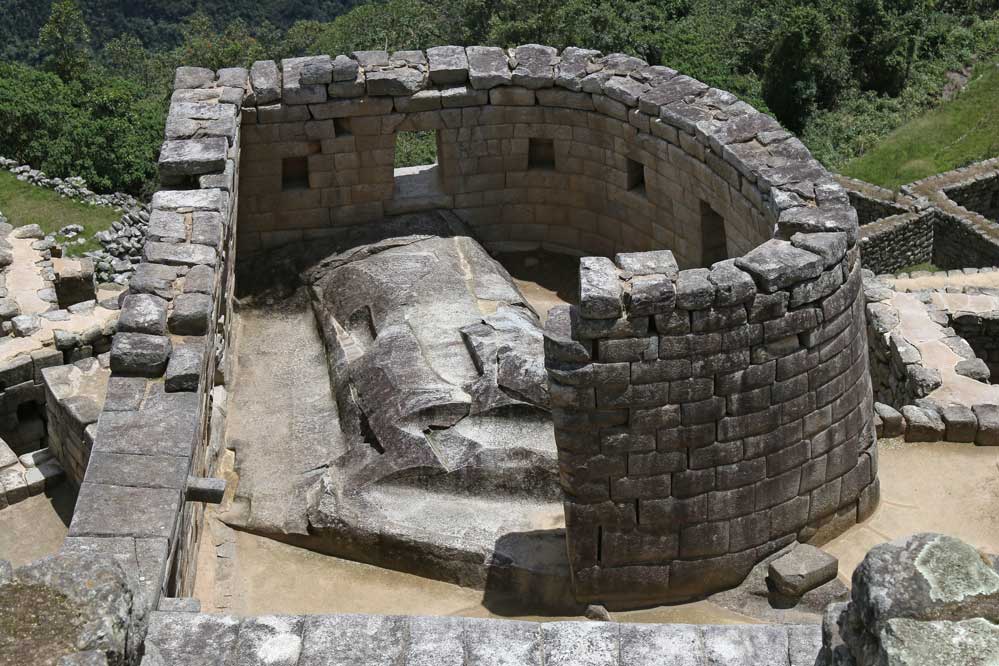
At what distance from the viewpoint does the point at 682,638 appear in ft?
24.8

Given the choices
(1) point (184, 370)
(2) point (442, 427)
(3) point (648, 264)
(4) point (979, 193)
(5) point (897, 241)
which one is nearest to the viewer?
(3) point (648, 264)

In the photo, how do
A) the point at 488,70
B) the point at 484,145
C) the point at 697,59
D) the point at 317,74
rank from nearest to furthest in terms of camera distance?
the point at 317,74 < the point at 488,70 < the point at 484,145 < the point at 697,59

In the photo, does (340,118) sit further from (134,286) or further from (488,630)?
(488,630)

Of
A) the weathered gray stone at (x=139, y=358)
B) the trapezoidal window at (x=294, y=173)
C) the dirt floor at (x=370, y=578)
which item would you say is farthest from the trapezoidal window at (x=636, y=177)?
the weathered gray stone at (x=139, y=358)

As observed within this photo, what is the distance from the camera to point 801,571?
10.7 meters

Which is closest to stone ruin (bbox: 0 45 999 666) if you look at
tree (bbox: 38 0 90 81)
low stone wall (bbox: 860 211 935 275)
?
low stone wall (bbox: 860 211 935 275)

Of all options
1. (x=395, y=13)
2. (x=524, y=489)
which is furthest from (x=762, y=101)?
(x=524, y=489)

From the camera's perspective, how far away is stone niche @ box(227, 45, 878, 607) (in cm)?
991

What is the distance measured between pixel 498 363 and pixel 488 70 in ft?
12.8

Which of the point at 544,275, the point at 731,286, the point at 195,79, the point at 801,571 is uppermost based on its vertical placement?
the point at 195,79

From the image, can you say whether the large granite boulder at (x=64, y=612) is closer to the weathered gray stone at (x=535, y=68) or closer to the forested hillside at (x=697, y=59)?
the weathered gray stone at (x=535, y=68)

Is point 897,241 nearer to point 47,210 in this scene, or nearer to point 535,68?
point 535,68

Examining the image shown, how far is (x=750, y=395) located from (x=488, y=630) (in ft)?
11.3

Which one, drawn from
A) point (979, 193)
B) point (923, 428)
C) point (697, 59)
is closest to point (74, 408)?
point (923, 428)
